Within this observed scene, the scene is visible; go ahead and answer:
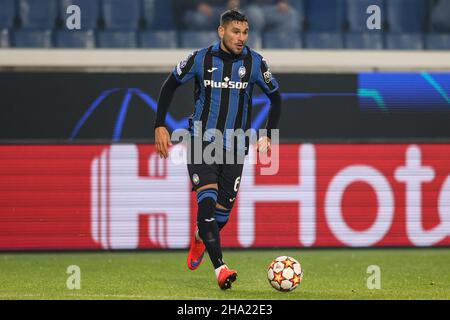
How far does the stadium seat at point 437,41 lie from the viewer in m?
15.0

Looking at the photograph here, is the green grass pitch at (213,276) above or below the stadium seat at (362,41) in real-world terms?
below

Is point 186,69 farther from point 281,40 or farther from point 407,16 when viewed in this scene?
point 407,16

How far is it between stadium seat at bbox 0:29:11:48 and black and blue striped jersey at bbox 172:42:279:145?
21.1 ft

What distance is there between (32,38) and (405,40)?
5145mm

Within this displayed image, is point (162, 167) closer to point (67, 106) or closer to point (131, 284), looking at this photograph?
point (67, 106)

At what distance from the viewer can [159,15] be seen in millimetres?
14883

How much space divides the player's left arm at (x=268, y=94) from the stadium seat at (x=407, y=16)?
742cm

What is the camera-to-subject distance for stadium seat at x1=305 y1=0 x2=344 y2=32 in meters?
15.3

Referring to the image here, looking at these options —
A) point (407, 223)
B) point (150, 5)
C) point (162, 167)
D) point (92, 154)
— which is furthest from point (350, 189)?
point (150, 5)

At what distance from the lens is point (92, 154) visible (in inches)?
495

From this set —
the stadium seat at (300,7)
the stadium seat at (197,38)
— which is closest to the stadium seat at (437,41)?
the stadium seat at (300,7)

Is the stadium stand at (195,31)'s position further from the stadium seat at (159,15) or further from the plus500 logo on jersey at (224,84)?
the plus500 logo on jersey at (224,84)

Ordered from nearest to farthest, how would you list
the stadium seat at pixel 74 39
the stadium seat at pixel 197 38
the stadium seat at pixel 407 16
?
the stadium seat at pixel 74 39 < the stadium seat at pixel 197 38 < the stadium seat at pixel 407 16

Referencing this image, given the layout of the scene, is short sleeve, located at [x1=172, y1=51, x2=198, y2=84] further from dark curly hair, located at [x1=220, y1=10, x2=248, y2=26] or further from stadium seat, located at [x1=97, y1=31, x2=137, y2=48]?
stadium seat, located at [x1=97, y1=31, x2=137, y2=48]
